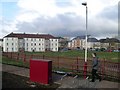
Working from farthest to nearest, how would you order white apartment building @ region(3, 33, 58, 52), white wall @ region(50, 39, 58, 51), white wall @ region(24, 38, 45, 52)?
white wall @ region(50, 39, 58, 51) < white wall @ region(24, 38, 45, 52) < white apartment building @ region(3, 33, 58, 52)

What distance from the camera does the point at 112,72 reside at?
615 inches

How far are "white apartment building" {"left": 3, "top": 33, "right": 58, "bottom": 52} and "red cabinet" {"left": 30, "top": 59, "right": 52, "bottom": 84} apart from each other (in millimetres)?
112778

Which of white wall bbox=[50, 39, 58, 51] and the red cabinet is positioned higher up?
white wall bbox=[50, 39, 58, 51]

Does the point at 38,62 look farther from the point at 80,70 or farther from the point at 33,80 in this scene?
the point at 80,70

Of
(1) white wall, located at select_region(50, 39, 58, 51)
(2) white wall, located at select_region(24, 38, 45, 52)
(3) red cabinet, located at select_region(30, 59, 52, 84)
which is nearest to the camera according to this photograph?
(3) red cabinet, located at select_region(30, 59, 52, 84)

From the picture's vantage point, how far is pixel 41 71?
12734 mm

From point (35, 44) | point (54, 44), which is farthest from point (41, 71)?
point (54, 44)

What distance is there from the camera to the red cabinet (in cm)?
1259

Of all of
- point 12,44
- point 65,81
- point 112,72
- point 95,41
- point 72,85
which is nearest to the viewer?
point 72,85

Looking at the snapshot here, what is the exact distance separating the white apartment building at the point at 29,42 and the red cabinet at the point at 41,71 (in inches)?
4440

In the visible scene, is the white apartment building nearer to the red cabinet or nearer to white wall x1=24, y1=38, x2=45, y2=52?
white wall x1=24, y1=38, x2=45, y2=52

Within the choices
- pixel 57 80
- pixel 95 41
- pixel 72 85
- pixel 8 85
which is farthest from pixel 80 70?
pixel 95 41

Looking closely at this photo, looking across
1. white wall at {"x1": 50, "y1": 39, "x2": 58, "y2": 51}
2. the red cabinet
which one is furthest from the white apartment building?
the red cabinet

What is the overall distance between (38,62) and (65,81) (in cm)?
194
